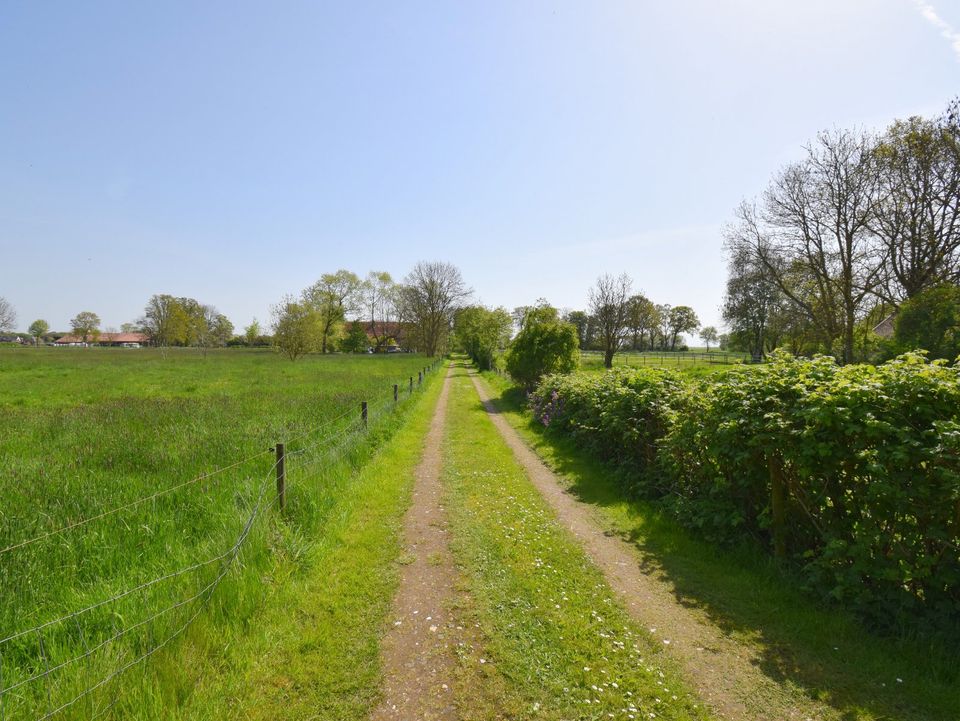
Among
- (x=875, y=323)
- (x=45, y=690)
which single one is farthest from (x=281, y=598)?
(x=875, y=323)

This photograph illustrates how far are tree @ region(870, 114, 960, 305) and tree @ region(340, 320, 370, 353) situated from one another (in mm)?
74430

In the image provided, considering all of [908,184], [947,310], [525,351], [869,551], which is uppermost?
[908,184]

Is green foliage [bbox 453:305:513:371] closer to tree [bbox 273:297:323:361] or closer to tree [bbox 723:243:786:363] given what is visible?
tree [bbox 273:297:323:361]

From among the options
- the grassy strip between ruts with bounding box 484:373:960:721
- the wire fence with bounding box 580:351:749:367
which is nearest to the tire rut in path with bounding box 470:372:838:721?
the grassy strip between ruts with bounding box 484:373:960:721

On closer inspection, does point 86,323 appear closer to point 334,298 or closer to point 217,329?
point 217,329

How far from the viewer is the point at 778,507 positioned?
15.1ft

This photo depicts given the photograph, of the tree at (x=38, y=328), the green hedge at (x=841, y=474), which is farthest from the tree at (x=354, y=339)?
the tree at (x=38, y=328)

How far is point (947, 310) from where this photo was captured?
60.5 ft

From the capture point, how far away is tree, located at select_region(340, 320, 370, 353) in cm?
8100

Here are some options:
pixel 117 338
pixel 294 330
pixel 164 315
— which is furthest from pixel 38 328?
pixel 294 330

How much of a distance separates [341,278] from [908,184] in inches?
2734

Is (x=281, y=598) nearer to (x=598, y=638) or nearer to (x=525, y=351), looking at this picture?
(x=598, y=638)

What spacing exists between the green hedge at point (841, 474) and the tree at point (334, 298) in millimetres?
71004

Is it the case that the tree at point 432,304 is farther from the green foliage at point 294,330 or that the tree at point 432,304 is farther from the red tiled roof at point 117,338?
the red tiled roof at point 117,338
